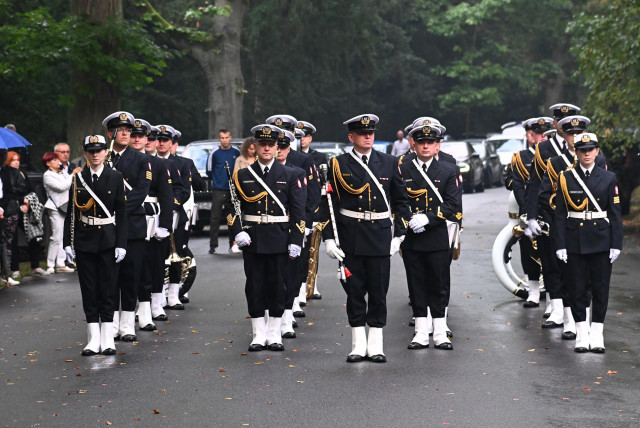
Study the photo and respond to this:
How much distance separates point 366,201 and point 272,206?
935 mm

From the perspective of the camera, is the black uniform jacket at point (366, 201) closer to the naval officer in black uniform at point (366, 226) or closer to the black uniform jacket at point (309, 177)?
the naval officer in black uniform at point (366, 226)

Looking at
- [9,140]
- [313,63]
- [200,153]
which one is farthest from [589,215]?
[313,63]

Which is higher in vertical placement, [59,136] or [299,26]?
[299,26]

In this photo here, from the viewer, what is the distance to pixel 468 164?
123 feet

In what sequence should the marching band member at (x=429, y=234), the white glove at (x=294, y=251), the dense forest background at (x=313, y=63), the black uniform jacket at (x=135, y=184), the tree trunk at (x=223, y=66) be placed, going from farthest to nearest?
the tree trunk at (x=223, y=66), the dense forest background at (x=313, y=63), the black uniform jacket at (x=135, y=184), the marching band member at (x=429, y=234), the white glove at (x=294, y=251)

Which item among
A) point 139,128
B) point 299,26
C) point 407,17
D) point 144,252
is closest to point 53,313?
point 144,252

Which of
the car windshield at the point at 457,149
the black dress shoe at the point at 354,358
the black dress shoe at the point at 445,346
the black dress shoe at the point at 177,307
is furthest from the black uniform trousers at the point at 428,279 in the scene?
the car windshield at the point at 457,149

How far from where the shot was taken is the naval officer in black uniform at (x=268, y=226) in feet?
34.8

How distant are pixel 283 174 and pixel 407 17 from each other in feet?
132

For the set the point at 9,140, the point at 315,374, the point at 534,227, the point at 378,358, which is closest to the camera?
the point at 315,374

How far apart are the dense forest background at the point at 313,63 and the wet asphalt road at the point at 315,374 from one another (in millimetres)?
8148

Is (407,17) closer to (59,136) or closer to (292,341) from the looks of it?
(59,136)

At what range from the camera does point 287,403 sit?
848 cm

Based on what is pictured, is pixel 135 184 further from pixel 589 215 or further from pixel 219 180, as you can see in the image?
pixel 219 180
